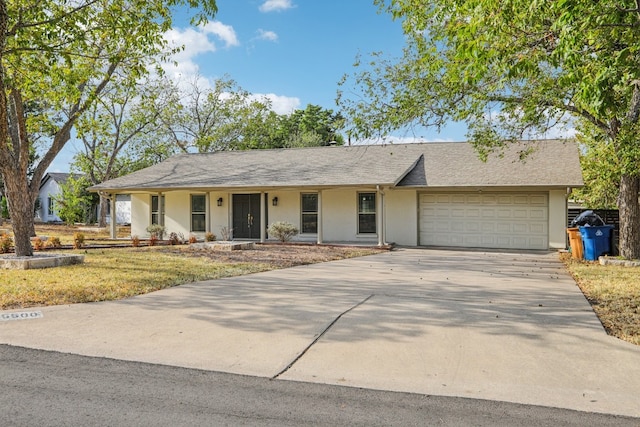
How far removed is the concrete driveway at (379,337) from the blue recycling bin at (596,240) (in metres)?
5.89

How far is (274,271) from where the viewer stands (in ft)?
34.9

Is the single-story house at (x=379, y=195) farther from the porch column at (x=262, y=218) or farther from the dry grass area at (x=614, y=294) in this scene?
the dry grass area at (x=614, y=294)

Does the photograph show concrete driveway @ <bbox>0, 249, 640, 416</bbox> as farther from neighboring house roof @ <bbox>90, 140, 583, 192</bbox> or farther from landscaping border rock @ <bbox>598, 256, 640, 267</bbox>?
neighboring house roof @ <bbox>90, 140, 583, 192</bbox>

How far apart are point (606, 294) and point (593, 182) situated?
15906 millimetres

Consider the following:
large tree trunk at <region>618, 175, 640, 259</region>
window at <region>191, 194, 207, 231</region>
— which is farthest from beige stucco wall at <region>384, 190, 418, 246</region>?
window at <region>191, 194, 207, 231</region>

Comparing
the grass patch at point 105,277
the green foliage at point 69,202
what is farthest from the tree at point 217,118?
the grass patch at point 105,277

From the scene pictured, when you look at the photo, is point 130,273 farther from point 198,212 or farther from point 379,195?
point 198,212

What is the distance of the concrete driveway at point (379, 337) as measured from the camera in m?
3.92

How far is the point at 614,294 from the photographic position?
7766 mm

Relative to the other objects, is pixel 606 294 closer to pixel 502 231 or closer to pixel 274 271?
pixel 274 271

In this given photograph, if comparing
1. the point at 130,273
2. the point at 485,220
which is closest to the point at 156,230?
the point at 130,273

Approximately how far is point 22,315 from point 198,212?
15724 millimetres

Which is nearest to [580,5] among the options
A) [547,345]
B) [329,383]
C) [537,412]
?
[547,345]

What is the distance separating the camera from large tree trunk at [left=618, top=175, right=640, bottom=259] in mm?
12516
